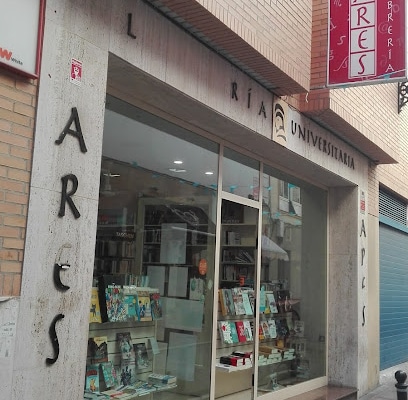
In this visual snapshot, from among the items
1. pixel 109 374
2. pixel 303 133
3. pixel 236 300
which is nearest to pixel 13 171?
pixel 109 374

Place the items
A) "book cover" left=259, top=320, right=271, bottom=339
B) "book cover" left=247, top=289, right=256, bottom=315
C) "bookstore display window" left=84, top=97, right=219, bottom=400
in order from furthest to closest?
"book cover" left=259, top=320, right=271, bottom=339 → "book cover" left=247, top=289, right=256, bottom=315 → "bookstore display window" left=84, top=97, right=219, bottom=400

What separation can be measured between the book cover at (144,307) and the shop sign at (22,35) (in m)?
2.89

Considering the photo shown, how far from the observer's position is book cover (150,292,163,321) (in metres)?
5.89

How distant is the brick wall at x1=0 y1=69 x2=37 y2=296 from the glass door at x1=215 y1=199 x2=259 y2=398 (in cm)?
352

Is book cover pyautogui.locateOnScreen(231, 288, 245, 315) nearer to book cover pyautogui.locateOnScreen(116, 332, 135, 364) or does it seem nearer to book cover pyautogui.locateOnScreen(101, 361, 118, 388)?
book cover pyautogui.locateOnScreen(116, 332, 135, 364)

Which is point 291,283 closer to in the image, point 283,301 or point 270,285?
point 283,301

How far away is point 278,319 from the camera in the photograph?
836 centimetres

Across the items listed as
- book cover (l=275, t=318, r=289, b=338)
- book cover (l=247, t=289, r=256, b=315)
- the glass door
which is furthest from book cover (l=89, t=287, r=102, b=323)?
book cover (l=275, t=318, r=289, b=338)

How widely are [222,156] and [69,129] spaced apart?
319cm

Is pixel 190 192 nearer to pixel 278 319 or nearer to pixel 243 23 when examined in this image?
pixel 243 23

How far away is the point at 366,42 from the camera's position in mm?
6785

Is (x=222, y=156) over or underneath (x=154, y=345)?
over

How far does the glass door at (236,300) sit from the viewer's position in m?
6.77

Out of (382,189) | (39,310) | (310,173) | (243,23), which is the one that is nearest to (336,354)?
(310,173)
